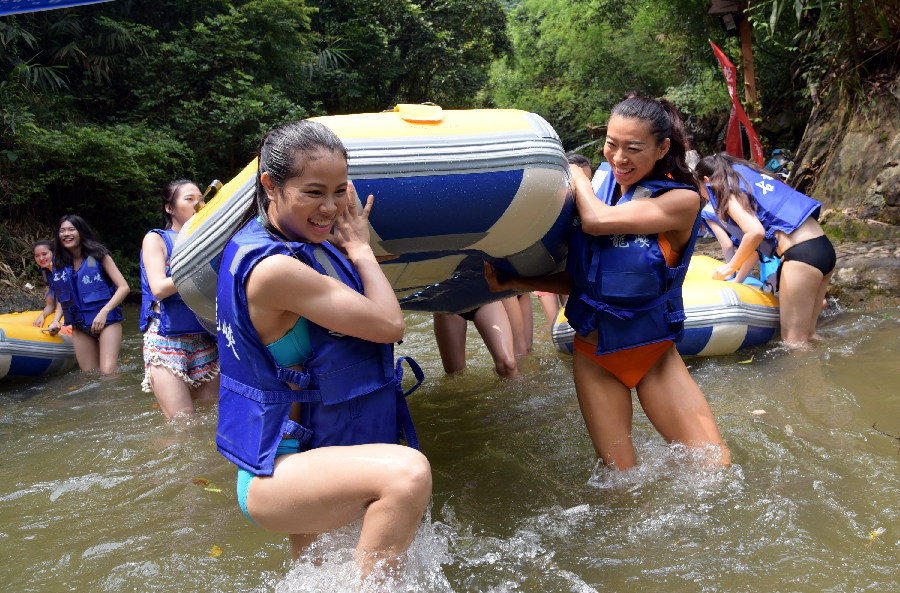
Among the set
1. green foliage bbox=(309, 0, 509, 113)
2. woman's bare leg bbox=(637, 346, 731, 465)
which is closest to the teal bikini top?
woman's bare leg bbox=(637, 346, 731, 465)

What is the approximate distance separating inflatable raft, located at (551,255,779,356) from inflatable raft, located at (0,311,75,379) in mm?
4460

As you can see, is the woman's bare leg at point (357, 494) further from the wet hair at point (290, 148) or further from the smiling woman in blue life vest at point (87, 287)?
the smiling woman in blue life vest at point (87, 287)

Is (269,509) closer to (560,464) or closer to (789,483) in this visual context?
(560,464)

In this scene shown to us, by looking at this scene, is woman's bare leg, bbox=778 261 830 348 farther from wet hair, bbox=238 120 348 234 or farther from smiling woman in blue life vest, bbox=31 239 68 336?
smiling woman in blue life vest, bbox=31 239 68 336

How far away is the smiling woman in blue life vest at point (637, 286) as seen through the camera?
2748mm

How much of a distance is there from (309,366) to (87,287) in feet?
16.5

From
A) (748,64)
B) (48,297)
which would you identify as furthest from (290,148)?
(748,64)

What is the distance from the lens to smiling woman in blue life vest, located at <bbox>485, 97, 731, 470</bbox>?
2748 mm

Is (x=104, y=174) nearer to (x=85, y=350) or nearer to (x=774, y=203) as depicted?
(x=85, y=350)

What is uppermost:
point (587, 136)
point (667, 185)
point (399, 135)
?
point (399, 135)

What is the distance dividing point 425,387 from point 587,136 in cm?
1853

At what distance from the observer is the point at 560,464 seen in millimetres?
3373

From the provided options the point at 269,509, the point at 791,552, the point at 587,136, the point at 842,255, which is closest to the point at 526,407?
the point at 791,552

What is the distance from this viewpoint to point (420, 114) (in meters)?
2.63
